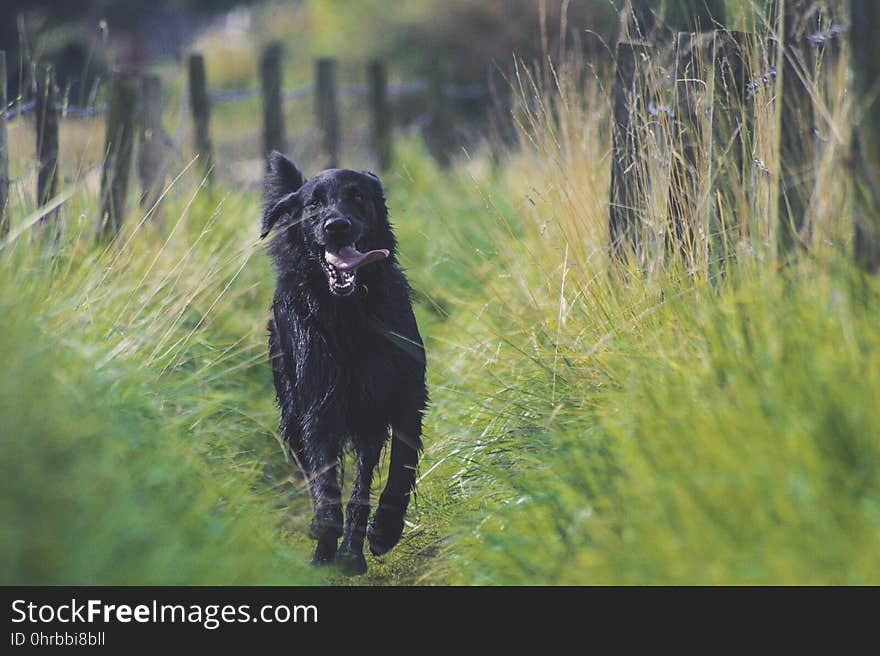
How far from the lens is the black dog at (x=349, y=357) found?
3820 millimetres

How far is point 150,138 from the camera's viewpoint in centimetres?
626

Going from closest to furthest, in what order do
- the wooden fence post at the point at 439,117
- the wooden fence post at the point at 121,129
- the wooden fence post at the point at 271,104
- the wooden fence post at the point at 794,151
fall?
1. the wooden fence post at the point at 794,151
2. the wooden fence post at the point at 121,129
3. the wooden fence post at the point at 271,104
4. the wooden fence post at the point at 439,117

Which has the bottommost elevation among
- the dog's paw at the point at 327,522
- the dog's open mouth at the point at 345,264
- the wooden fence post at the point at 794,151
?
the dog's paw at the point at 327,522

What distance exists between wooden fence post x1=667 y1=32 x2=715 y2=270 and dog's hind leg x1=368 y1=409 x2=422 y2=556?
4.05ft

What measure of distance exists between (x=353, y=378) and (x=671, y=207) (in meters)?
1.41

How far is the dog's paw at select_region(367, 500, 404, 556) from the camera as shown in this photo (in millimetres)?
3766

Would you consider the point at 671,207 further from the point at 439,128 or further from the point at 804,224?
the point at 439,128

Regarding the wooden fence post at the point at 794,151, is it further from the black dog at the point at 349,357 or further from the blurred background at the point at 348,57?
the blurred background at the point at 348,57

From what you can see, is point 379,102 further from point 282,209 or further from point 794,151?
point 794,151

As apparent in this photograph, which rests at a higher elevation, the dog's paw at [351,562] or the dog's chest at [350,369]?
the dog's chest at [350,369]

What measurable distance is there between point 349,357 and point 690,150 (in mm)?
1617

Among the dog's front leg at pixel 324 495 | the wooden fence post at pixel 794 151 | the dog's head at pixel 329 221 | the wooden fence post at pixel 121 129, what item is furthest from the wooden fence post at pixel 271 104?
the wooden fence post at pixel 794 151

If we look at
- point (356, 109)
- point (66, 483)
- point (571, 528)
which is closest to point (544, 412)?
point (571, 528)

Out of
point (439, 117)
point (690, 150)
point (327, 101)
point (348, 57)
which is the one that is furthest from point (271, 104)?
point (348, 57)
